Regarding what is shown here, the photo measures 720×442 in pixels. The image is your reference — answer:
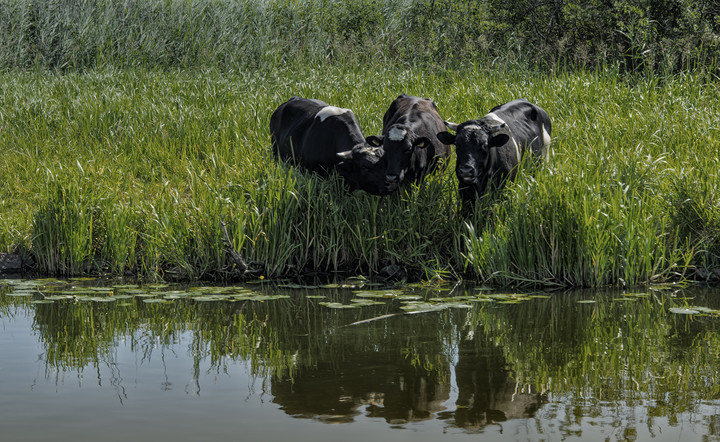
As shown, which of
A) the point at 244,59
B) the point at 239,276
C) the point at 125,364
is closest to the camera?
the point at 125,364

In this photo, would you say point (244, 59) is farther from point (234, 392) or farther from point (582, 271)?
point (234, 392)

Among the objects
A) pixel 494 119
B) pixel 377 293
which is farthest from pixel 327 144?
pixel 377 293

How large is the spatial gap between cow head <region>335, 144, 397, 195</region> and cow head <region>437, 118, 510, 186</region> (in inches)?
25.1

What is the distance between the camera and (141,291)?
259 inches

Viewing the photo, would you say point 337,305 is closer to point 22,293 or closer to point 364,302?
point 364,302

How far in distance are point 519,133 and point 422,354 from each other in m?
4.25

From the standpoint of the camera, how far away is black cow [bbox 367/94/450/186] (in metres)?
7.52

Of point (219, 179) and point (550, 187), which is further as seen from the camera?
point (219, 179)

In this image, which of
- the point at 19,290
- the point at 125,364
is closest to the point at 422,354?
the point at 125,364

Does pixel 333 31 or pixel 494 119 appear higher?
pixel 333 31

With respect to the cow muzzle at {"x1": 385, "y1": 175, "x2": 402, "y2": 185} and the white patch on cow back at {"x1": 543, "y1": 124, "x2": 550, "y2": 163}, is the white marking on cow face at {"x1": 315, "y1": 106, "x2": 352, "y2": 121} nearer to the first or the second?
the cow muzzle at {"x1": 385, "y1": 175, "x2": 402, "y2": 185}

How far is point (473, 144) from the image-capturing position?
7137 mm

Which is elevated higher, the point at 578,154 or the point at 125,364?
the point at 578,154

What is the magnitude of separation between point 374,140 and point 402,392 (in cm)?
440
